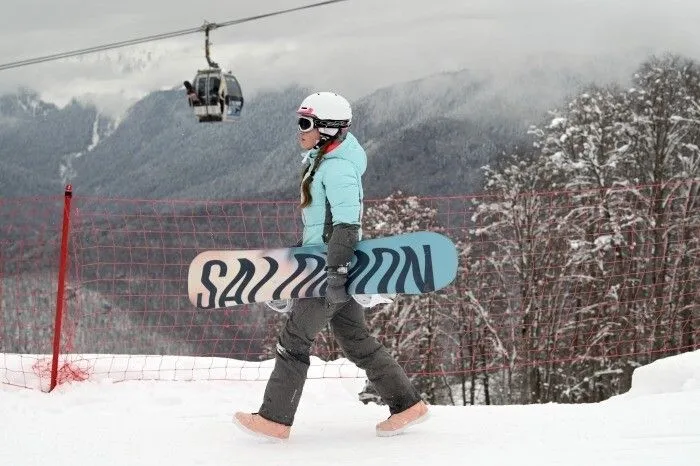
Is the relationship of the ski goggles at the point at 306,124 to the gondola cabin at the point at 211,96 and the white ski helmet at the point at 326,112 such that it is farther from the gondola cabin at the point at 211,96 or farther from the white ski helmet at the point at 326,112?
the gondola cabin at the point at 211,96

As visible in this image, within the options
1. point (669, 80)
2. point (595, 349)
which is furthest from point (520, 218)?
point (669, 80)

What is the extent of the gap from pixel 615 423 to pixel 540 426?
0.36 meters

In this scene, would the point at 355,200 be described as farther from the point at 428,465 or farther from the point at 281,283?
the point at 428,465

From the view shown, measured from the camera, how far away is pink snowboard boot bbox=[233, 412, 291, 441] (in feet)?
13.8

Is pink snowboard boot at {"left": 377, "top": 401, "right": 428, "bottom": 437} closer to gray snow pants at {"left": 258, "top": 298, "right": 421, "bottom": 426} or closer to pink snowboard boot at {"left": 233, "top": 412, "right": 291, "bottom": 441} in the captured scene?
gray snow pants at {"left": 258, "top": 298, "right": 421, "bottom": 426}

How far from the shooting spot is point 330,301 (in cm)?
400

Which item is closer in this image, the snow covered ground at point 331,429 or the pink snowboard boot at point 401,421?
the snow covered ground at point 331,429

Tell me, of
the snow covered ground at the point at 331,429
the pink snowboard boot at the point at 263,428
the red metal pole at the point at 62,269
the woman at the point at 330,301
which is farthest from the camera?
the red metal pole at the point at 62,269

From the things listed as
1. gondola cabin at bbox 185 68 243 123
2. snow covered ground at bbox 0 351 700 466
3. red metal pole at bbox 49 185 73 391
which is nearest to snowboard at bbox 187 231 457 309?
snow covered ground at bbox 0 351 700 466

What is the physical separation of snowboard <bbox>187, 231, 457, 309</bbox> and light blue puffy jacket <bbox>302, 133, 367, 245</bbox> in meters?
0.16

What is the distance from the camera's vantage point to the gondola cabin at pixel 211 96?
639 inches

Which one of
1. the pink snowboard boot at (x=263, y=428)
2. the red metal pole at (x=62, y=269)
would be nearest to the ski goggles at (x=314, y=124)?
the pink snowboard boot at (x=263, y=428)

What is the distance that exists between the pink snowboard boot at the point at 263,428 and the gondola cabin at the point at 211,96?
12375 mm

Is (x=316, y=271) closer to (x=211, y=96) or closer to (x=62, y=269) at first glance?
(x=62, y=269)
